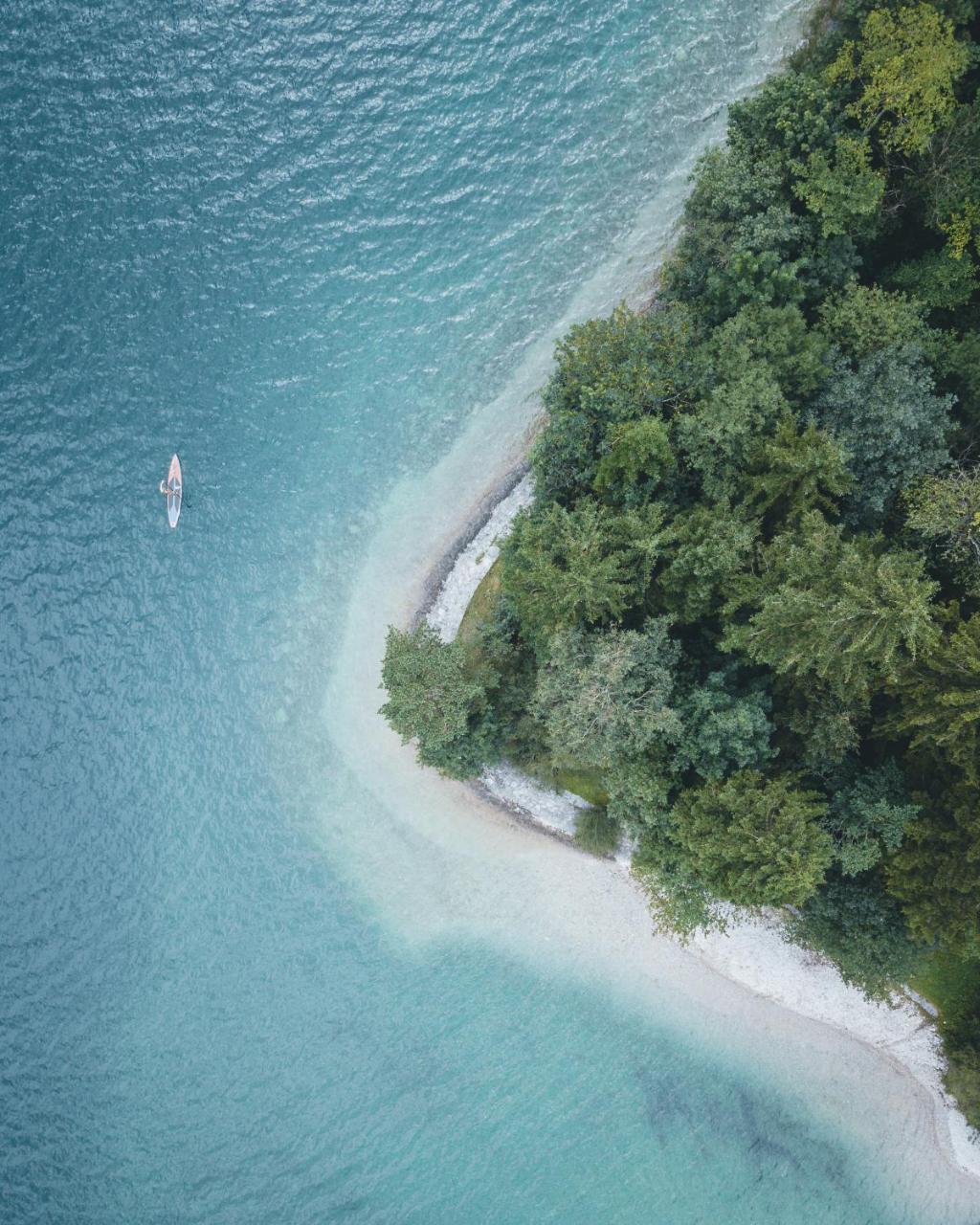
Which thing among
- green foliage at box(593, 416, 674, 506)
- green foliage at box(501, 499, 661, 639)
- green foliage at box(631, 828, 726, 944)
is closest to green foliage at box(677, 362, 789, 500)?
green foliage at box(593, 416, 674, 506)

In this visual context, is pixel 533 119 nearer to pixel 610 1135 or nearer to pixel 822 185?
pixel 822 185

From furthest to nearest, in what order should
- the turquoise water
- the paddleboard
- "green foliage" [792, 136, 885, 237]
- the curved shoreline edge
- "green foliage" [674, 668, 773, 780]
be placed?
1. the paddleboard
2. the turquoise water
3. the curved shoreline edge
4. "green foliage" [674, 668, 773, 780]
5. "green foliage" [792, 136, 885, 237]

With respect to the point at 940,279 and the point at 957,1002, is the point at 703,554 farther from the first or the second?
the point at 957,1002

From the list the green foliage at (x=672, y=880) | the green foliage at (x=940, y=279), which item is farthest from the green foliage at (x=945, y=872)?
the green foliage at (x=940, y=279)

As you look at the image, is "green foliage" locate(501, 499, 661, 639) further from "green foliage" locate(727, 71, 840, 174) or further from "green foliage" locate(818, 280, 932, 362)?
"green foliage" locate(727, 71, 840, 174)

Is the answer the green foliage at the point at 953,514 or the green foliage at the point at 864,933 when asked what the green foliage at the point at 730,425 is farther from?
the green foliage at the point at 864,933

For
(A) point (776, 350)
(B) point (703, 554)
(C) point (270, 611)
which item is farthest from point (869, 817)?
(C) point (270, 611)

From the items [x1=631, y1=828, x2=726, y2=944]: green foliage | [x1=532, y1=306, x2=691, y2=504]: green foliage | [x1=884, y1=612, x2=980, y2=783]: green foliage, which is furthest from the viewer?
[x1=631, y1=828, x2=726, y2=944]: green foliage

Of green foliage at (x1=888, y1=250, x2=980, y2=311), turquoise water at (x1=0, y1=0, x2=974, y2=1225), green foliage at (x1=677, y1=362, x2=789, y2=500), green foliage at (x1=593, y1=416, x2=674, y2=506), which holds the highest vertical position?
green foliage at (x1=888, y1=250, x2=980, y2=311)
